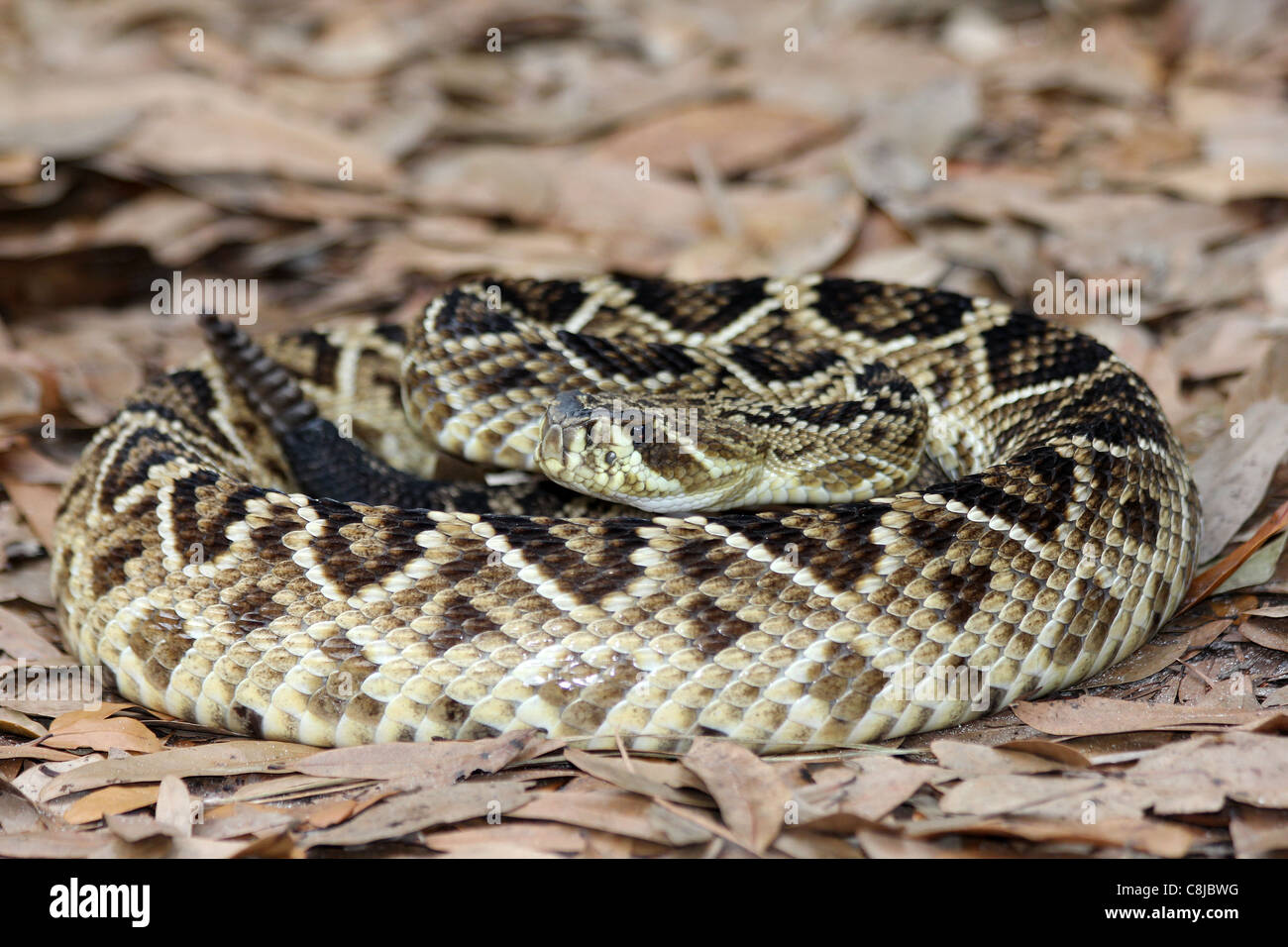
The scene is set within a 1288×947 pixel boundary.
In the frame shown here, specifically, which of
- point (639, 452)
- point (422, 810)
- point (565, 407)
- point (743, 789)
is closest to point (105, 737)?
point (422, 810)

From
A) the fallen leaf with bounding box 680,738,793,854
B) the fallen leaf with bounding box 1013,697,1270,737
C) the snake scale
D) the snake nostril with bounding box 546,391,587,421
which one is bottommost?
the fallen leaf with bounding box 680,738,793,854

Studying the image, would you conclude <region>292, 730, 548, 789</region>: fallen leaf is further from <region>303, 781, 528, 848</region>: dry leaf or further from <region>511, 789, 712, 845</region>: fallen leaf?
<region>511, 789, 712, 845</region>: fallen leaf

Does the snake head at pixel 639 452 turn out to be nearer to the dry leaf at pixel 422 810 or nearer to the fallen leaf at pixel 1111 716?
the dry leaf at pixel 422 810

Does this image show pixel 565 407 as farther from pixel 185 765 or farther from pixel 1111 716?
pixel 1111 716

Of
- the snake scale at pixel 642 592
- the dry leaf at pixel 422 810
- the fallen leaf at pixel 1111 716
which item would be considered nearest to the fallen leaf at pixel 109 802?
the snake scale at pixel 642 592

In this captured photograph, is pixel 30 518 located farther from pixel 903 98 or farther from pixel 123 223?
pixel 903 98

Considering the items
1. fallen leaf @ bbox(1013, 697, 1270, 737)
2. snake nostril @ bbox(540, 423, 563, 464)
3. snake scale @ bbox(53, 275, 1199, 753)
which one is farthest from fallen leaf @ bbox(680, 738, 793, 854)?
snake nostril @ bbox(540, 423, 563, 464)
